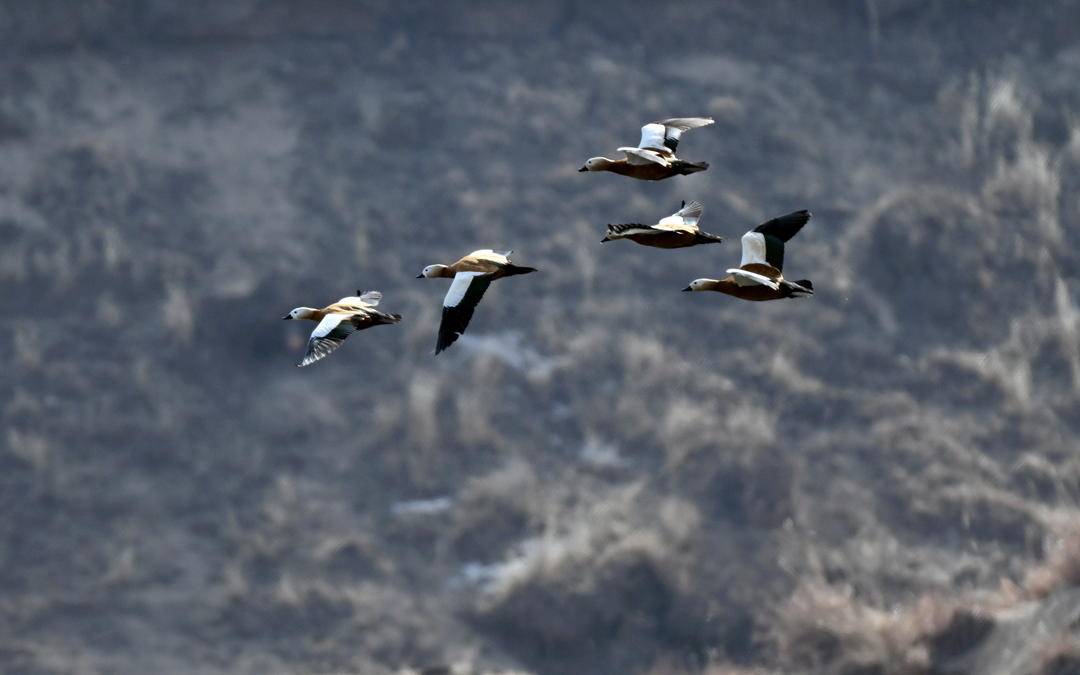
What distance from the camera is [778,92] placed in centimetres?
9694

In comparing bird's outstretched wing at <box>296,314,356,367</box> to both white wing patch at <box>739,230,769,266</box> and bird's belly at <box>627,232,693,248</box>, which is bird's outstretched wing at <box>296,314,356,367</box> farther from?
white wing patch at <box>739,230,769,266</box>

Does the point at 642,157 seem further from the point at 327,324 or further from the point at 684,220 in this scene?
the point at 327,324

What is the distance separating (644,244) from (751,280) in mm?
1942

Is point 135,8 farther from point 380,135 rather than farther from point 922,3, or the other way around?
point 922,3

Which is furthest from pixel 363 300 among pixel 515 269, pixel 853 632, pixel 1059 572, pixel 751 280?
pixel 1059 572

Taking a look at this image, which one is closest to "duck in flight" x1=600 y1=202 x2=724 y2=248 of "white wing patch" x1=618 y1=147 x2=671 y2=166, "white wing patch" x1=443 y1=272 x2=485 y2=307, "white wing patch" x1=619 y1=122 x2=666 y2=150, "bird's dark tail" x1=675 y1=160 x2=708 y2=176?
"bird's dark tail" x1=675 y1=160 x2=708 y2=176

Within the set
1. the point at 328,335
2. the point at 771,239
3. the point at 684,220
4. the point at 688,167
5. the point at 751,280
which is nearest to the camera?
the point at 751,280

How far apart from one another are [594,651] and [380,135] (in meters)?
31.8

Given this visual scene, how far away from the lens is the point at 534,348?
85.1 m

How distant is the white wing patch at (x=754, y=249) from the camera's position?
3172cm

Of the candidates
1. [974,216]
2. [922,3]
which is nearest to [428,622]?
[974,216]

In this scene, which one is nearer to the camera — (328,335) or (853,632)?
(328,335)

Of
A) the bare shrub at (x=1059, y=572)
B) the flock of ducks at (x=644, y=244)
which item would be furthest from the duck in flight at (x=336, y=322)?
the bare shrub at (x=1059, y=572)

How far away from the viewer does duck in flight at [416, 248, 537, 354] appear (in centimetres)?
3170
